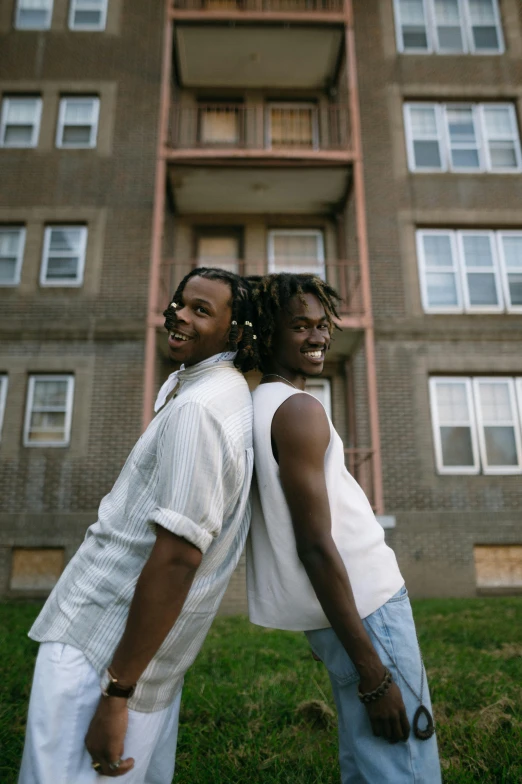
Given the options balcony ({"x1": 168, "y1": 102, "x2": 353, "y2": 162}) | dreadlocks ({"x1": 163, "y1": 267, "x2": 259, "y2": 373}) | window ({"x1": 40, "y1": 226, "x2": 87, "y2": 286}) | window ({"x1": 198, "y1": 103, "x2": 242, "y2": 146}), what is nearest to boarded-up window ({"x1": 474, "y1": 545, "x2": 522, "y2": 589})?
balcony ({"x1": 168, "y1": 102, "x2": 353, "y2": 162})

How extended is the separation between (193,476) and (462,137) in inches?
484

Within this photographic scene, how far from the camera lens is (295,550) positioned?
160 cm

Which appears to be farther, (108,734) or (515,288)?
(515,288)

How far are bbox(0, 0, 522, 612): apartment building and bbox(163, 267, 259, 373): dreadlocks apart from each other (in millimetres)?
6714

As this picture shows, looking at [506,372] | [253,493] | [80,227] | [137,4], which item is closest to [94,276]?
[80,227]

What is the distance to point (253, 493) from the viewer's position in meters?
1.75

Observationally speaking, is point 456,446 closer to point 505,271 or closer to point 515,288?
point 515,288

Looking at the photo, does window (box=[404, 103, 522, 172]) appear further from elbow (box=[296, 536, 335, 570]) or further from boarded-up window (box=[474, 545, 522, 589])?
elbow (box=[296, 536, 335, 570])

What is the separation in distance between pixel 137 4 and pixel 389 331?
9259mm

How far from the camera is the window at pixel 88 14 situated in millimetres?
11719

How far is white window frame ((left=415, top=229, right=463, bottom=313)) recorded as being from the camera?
403 inches

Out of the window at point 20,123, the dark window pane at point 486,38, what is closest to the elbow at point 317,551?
the window at point 20,123

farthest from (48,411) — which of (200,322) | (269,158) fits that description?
(200,322)

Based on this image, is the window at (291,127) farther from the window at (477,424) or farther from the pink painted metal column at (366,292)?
the window at (477,424)
